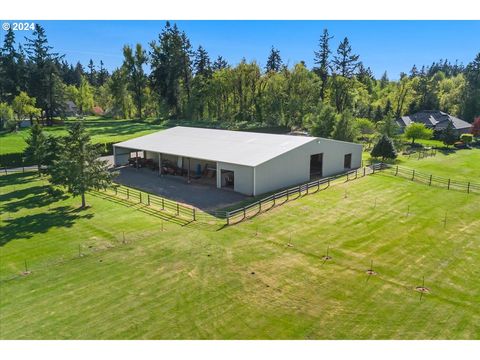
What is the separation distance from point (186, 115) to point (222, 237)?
61.4m

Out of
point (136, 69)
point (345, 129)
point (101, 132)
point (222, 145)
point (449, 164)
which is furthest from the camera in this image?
point (136, 69)

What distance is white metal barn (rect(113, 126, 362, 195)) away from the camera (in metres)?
29.8

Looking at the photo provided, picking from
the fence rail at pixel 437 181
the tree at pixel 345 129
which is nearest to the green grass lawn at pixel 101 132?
the tree at pixel 345 129

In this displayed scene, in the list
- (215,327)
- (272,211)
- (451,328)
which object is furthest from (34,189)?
(451,328)

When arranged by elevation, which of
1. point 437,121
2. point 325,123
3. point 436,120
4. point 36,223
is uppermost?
point 325,123

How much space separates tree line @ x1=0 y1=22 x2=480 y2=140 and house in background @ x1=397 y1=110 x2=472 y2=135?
5287mm

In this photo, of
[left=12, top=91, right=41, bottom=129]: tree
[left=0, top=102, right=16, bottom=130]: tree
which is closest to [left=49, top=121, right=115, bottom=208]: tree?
[left=12, top=91, right=41, bottom=129]: tree

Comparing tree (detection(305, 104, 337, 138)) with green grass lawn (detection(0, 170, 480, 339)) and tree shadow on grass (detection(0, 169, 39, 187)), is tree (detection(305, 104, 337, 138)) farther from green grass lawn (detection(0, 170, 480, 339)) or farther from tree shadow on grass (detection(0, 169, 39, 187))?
tree shadow on grass (detection(0, 169, 39, 187))

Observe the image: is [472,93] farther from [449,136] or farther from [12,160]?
[12,160]

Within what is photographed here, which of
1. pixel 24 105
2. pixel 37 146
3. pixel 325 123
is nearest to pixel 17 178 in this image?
pixel 37 146

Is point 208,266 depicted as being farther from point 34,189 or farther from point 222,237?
point 34,189

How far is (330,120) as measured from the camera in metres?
49.7

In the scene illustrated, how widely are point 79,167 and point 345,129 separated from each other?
103 ft

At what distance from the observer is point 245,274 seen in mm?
17656
